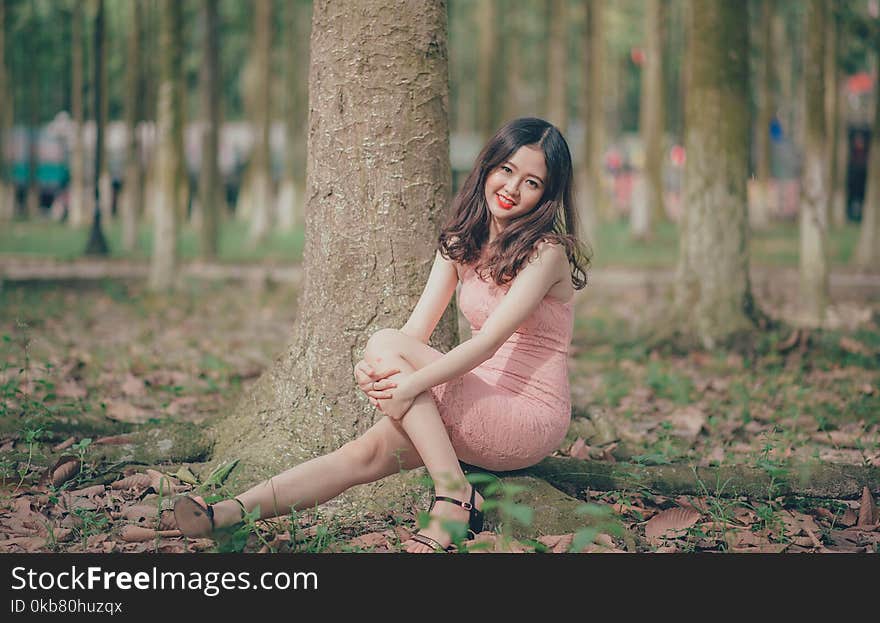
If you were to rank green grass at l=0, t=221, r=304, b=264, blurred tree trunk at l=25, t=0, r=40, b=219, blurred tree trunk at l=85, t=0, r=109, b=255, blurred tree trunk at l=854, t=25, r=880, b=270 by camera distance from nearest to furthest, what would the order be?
blurred tree trunk at l=854, t=25, r=880, b=270, blurred tree trunk at l=85, t=0, r=109, b=255, green grass at l=0, t=221, r=304, b=264, blurred tree trunk at l=25, t=0, r=40, b=219

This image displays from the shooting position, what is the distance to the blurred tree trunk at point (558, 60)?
17438 mm

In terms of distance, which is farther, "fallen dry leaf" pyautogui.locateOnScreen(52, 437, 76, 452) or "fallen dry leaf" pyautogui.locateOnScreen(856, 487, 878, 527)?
"fallen dry leaf" pyautogui.locateOnScreen(52, 437, 76, 452)

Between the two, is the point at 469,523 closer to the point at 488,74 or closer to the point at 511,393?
the point at 511,393

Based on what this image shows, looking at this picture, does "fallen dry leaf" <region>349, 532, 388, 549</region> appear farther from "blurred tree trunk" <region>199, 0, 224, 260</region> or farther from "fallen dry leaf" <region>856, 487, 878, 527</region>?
"blurred tree trunk" <region>199, 0, 224, 260</region>

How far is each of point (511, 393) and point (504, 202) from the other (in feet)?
2.30

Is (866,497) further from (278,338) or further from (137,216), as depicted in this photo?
(137,216)

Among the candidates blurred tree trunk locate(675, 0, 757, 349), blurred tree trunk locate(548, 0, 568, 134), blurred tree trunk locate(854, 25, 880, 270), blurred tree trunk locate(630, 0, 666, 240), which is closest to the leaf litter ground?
blurred tree trunk locate(675, 0, 757, 349)

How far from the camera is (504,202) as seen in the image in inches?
156

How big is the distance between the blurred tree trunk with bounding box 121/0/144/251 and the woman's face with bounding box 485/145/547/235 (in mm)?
13596

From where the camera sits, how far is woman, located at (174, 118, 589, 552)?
12.1ft

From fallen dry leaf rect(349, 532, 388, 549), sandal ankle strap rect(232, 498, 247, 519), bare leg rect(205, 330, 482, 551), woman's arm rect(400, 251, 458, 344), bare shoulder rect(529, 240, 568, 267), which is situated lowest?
fallen dry leaf rect(349, 532, 388, 549)

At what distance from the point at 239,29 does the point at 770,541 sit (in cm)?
2847

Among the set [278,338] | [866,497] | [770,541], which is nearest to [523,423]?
[770,541]

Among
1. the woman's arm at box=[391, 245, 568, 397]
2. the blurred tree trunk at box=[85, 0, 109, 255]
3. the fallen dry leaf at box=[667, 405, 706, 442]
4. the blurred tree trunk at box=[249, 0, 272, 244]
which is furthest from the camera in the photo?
the blurred tree trunk at box=[249, 0, 272, 244]
